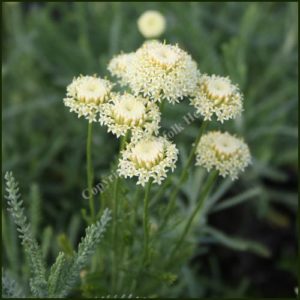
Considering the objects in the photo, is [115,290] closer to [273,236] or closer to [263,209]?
[263,209]

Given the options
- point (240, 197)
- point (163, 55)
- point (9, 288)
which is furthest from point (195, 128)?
point (9, 288)

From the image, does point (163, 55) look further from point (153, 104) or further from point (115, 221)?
point (115, 221)

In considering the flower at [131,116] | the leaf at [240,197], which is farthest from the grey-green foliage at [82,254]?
the leaf at [240,197]

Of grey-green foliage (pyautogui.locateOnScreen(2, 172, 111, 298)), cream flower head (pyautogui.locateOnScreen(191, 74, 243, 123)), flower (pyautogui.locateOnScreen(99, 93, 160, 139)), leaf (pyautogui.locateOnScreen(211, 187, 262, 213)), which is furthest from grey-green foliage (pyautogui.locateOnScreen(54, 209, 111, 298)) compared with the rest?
leaf (pyautogui.locateOnScreen(211, 187, 262, 213))

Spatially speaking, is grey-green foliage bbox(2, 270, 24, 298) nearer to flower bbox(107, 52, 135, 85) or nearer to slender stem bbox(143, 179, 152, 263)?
slender stem bbox(143, 179, 152, 263)

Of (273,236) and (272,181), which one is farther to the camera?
(272,181)

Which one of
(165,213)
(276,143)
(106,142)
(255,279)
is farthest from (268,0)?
(165,213)
